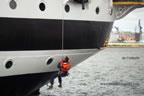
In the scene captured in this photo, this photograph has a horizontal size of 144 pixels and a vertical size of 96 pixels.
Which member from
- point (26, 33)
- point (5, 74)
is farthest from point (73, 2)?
point (5, 74)

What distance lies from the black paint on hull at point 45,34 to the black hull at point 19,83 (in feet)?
3.57

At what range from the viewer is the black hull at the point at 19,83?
834 cm

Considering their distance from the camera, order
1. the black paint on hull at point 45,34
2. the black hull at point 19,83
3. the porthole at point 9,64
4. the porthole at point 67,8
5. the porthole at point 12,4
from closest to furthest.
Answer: the porthole at point 12,4 < the black paint on hull at point 45,34 < the porthole at point 9,64 < the black hull at point 19,83 < the porthole at point 67,8

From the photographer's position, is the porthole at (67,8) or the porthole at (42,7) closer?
the porthole at (42,7)

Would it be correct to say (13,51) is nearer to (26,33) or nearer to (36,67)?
(26,33)

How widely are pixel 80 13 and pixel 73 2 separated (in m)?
0.48

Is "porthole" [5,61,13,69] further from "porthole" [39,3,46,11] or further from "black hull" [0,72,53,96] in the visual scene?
"porthole" [39,3,46,11]

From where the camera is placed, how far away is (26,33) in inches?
308

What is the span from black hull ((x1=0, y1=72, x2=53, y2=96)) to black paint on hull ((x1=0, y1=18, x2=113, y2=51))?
1089 millimetres

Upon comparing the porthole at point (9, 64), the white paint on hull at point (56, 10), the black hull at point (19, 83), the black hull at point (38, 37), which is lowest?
the black hull at point (19, 83)

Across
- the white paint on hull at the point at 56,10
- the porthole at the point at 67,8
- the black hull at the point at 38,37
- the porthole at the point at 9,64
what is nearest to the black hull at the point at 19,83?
the black hull at the point at 38,37

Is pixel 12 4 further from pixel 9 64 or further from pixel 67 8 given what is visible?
pixel 67 8

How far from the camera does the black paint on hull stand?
295 inches

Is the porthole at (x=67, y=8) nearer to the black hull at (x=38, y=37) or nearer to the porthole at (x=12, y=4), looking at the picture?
the black hull at (x=38, y=37)
